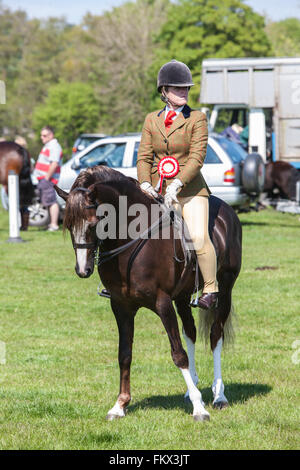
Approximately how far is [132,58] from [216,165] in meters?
→ 40.3

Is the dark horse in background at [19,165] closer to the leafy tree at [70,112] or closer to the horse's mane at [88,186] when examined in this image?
the horse's mane at [88,186]

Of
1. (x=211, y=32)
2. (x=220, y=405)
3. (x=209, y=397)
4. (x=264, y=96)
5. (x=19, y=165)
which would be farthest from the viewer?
(x=211, y=32)

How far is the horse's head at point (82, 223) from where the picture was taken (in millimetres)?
5535

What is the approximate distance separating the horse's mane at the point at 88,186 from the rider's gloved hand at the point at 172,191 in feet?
0.50

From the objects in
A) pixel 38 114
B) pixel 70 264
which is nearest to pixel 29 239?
pixel 70 264

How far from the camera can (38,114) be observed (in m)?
65.3

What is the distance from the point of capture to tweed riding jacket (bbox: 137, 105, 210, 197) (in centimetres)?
611

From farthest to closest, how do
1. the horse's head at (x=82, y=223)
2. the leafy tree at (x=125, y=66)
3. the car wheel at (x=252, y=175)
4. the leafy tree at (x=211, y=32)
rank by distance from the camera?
the leafy tree at (x=125, y=66)
the leafy tree at (x=211, y=32)
the car wheel at (x=252, y=175)
the horse's head at (x=82, y=223)

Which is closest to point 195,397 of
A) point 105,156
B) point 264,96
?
point 105,156

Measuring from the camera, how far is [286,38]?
7225cm

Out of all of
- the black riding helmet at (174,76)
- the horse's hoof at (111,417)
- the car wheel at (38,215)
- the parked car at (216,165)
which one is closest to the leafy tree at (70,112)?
the car wheel at (38,215)

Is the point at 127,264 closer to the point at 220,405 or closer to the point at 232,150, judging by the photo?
the point at 220,405

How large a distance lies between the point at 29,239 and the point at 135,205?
12.6 metres
